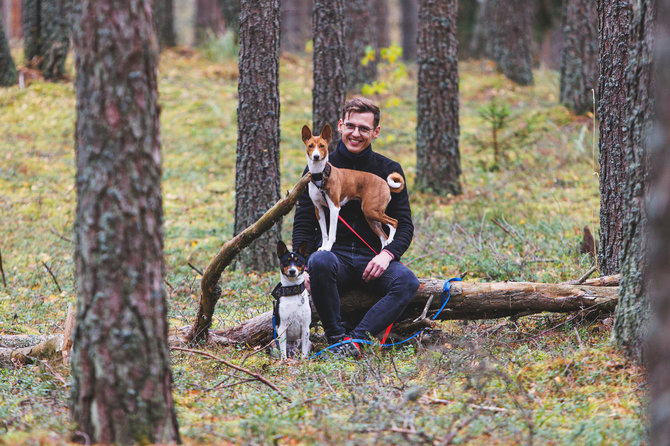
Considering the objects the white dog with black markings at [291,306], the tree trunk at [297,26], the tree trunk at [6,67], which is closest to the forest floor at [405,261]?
the white dog with black markings at [291,306]

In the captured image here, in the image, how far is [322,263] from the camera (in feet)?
17.4

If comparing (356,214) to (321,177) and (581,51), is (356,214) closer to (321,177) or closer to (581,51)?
(321,177)

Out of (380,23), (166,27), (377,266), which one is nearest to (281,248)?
(377,266)

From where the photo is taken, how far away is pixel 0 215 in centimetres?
1091

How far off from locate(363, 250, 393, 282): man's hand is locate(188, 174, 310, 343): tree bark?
0.93m

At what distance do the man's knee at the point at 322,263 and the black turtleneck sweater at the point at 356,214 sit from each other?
33cm

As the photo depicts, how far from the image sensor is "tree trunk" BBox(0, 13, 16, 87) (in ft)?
51.2

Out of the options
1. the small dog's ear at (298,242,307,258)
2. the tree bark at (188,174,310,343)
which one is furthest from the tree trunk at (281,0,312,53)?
the tree bark at (188,174,310,343)

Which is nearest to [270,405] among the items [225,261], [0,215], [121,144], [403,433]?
[403,433]

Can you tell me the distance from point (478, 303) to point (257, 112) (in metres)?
3.86

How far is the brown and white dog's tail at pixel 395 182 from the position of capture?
563cm

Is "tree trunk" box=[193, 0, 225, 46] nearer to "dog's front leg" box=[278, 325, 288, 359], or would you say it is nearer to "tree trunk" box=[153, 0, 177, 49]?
"tree trunk" box=[153, 0, 177, 49]

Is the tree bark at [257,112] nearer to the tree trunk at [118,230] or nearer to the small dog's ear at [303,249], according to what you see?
the small dog's ear at [303,249]

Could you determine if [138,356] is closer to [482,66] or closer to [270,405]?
[270,405]
